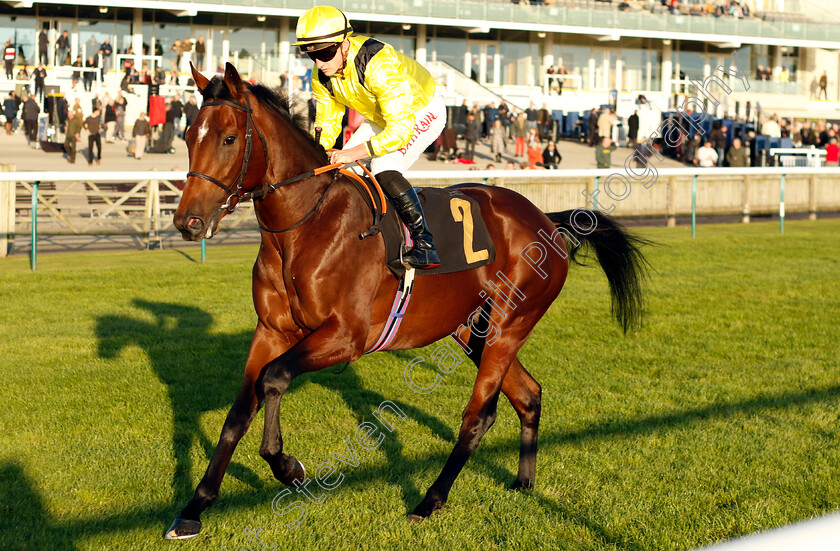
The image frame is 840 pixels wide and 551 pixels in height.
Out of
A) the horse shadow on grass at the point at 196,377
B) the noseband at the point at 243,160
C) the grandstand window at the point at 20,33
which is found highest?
the grandstand window at the point at 20,33

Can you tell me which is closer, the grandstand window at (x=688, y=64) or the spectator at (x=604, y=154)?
the spectator at (x=604, y=154)

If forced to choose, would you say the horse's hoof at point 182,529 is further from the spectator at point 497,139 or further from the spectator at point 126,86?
the spectator at point 126,86

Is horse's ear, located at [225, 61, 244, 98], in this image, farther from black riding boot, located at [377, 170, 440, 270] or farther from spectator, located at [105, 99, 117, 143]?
spectator, located at [105, 99, 117, 143]

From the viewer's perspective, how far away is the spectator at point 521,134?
2366cm

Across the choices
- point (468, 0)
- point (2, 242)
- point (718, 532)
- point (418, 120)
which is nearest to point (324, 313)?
point (418, 120)

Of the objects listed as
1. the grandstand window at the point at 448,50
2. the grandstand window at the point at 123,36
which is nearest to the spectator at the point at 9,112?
the grandstand window at the point at 123,36

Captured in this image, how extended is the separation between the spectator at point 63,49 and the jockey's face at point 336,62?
27048mm

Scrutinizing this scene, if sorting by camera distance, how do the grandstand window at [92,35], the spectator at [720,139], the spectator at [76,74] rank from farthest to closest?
the grandstand window at [92,35] < the spectator at [76,74] < the spectator at [720,139]

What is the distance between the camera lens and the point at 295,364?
3268mm

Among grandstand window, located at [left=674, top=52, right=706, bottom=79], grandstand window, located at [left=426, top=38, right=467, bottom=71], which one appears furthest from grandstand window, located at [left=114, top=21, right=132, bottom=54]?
grandstand window, located at [left=674, top=52, right=706, bottom=79]

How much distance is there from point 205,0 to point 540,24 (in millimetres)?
13486

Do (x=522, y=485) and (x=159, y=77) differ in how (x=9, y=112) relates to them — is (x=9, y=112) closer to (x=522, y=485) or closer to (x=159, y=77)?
(x=159, y=77)

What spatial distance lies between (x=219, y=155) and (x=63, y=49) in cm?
2761

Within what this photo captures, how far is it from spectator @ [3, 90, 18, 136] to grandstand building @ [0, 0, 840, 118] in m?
4.75
